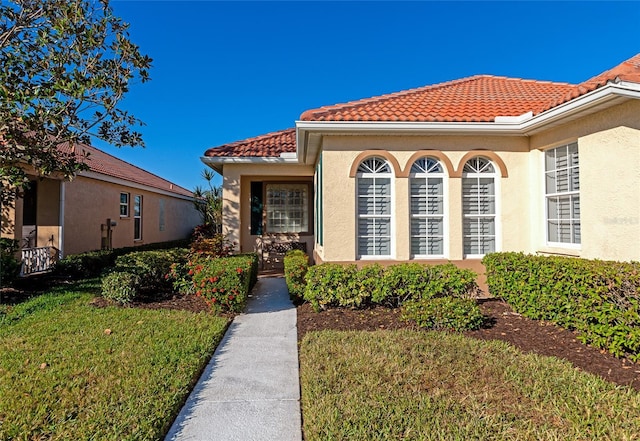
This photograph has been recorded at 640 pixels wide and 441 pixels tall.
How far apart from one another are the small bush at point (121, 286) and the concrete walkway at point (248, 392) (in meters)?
2.88

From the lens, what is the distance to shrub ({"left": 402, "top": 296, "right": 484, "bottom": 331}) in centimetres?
582

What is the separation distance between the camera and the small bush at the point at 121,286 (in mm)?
7539

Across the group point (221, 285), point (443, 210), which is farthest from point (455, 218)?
point (221, 285)

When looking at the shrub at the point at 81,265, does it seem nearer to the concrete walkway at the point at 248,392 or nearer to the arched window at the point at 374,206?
the concrete walkway at the point at 248,392

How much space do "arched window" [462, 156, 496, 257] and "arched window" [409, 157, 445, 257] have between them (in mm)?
583

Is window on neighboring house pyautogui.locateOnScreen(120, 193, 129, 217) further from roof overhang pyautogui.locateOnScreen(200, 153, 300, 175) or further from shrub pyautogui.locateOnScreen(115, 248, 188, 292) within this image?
shrub pyautogui.locateOnScreen(115, 248, 188, 292)

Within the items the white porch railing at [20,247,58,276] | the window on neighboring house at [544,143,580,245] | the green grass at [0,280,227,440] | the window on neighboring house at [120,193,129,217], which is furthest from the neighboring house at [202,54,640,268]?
the window on neighboring house at [120,193,129,217]

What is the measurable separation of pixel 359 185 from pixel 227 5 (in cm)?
733

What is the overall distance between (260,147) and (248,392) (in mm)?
9634

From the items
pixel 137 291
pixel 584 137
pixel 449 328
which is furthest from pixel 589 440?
pixel 137 291

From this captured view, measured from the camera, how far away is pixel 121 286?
24.7 feet

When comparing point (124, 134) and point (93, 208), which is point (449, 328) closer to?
point (124, 134)

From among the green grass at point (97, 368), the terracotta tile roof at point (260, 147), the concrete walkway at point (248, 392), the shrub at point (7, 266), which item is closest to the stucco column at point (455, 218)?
the concrete walkway at point (248, 392)

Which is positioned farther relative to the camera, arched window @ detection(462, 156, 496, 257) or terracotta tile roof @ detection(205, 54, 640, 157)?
arched window @ detection(462, 156, 496, 257)
